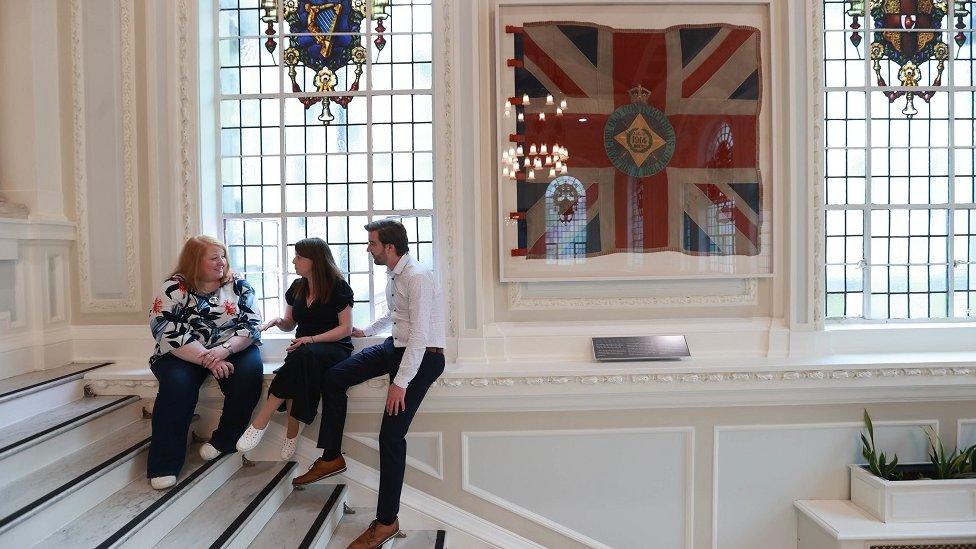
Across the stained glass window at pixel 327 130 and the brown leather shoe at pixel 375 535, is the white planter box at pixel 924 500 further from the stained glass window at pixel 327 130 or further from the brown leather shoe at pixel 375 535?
the stained glass window at pixel 327 130

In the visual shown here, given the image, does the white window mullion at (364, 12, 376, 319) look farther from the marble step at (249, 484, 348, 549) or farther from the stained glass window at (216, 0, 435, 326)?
the marble step at (249, 484, 348, 549)

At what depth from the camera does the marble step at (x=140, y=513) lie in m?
2.25

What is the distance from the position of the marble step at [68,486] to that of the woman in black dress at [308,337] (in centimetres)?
50

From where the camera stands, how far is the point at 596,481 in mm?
3510

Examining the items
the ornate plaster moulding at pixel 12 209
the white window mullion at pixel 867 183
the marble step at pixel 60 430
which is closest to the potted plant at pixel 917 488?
the white window mullion at pixel 867 183

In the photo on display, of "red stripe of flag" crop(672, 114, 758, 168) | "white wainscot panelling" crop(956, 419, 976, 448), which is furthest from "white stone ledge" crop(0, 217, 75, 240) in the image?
"white wainscot panelling" crop(956, 419, 976, 448)

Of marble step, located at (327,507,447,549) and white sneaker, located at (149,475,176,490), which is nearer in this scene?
white sneaker, located at (149,475,176,490)

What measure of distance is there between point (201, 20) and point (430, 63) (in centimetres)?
147

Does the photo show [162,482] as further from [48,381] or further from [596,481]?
[596,481]

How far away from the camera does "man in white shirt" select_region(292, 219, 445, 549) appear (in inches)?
118

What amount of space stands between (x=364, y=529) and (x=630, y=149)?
268cm

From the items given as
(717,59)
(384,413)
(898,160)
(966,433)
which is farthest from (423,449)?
(898,160)

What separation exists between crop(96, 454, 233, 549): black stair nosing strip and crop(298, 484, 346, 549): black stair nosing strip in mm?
588

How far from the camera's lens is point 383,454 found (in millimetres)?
3031
